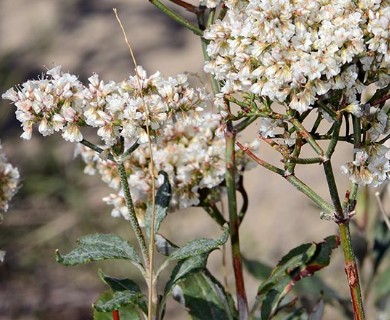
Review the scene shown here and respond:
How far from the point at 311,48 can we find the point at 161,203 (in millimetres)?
504

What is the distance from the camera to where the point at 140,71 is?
1537 millimetres

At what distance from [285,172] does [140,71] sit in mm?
311

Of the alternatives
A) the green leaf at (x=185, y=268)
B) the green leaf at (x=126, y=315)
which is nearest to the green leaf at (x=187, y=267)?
the green leaf at (x=185, y=268)

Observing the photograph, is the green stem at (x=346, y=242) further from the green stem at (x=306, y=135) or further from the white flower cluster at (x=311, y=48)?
the white flower cluster at (x=311, y=48)

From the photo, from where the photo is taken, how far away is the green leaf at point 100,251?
5.13ft

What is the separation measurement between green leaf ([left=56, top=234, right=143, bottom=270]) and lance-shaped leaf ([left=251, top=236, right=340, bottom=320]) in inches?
12.3

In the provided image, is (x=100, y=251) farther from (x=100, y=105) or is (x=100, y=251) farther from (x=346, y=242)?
(x=346, y=242)

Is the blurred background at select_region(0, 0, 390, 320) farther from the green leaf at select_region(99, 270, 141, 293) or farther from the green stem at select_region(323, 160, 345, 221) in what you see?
the green stem at select_region(323, 160, 345, 221)

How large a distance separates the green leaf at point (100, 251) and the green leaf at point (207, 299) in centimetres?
22

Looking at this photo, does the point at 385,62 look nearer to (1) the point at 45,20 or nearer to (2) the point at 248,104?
(2) the point at 248,104

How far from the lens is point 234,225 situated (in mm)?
1766

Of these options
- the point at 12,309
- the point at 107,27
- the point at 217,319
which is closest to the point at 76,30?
the point at 107,27

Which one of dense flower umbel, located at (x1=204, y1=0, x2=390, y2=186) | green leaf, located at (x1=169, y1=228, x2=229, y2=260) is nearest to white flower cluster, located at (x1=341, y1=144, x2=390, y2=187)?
dense flower umbel, located at (x1=204, y1=0, x2=390, y2=186)

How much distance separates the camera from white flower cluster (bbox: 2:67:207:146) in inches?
58.9
